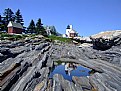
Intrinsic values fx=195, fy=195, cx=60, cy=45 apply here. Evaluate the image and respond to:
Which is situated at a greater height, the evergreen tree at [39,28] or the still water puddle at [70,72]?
the evergreen tree at [39,28]

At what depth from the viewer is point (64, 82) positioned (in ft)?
53.8

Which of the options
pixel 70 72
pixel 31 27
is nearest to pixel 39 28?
pixel 31 27

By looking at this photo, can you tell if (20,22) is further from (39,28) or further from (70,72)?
(70,72)

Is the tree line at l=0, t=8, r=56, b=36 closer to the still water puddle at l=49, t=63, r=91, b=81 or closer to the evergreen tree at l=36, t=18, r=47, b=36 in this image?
the evergreen tree at l=36, t=18, r=47, b=36

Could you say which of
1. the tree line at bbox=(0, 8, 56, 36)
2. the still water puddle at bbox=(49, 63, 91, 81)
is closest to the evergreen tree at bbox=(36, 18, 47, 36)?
the tree line at bbox=(0, 8, 56, 36)

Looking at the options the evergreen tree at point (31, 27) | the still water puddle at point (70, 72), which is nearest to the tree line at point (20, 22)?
the evergreen tree at point (31, 27)

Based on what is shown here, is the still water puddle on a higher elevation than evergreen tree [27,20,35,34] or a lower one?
lower

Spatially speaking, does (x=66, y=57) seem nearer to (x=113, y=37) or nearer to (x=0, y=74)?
(x=113, y=37)

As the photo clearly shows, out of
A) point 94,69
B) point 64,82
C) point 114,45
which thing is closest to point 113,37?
point 114,45

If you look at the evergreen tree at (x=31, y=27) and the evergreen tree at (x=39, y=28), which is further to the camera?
the evergreen tree at (x=31, y=27)

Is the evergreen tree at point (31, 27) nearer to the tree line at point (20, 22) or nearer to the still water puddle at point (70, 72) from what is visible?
the tree line at point (20, 22)

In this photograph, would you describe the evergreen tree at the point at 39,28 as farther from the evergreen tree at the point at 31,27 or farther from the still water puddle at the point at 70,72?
the still water puddle at the point at 70,72

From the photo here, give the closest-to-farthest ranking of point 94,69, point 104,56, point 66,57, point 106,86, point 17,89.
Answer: point 17,89
point 106,86
point 94,69
point 104,56
point 66,57

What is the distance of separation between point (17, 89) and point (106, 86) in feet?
21.9
